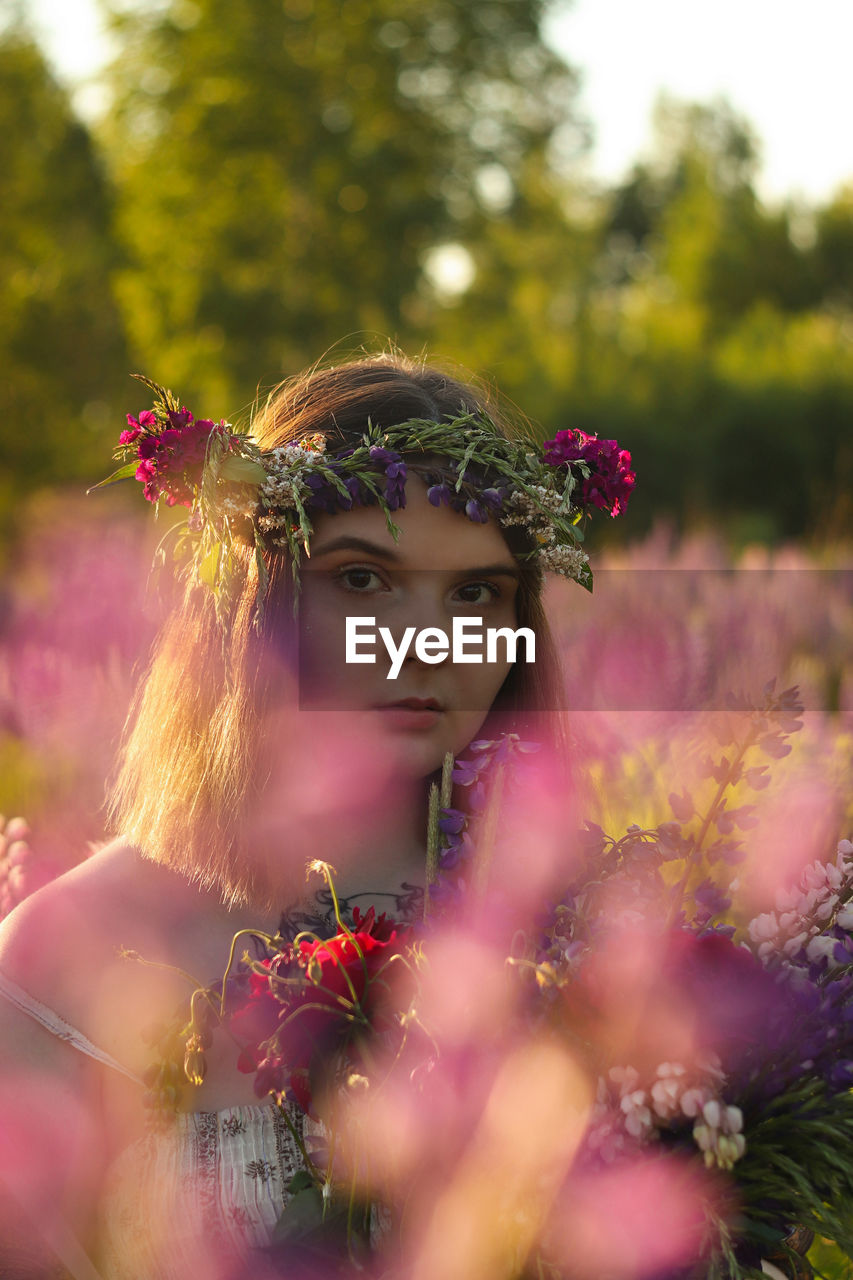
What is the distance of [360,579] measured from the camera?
197 cm

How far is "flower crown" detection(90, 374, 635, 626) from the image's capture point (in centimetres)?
196

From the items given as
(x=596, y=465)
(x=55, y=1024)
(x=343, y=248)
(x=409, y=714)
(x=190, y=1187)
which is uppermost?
(x=343, y=248)

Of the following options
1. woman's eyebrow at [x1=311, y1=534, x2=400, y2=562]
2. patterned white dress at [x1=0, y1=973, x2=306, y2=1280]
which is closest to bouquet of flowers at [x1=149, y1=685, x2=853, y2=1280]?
patterned white dress at [x1=0, y1=973, x2=306, y2=1280]

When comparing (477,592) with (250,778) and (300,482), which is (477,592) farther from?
(250,778)

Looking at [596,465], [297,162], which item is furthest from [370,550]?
[297,162]

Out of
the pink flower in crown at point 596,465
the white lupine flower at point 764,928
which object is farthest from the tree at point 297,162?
the white lupine flower at point 764,928

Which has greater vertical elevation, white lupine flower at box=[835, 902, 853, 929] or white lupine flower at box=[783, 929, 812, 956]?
white lupine flower at box=[835, 902, 853, 929]

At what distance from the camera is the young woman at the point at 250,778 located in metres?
1.85

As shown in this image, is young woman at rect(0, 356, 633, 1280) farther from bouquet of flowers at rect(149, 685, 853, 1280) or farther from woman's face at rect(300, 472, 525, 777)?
bouquet of flowers at rect(149, 685, 853, 1280)

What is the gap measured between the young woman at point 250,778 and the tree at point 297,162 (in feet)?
53.7

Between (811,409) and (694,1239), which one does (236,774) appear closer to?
(694,1239)

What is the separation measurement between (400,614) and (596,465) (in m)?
0.58

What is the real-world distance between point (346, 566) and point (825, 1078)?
109cm

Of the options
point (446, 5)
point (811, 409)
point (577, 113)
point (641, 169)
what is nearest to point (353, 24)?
point (446, 5)
